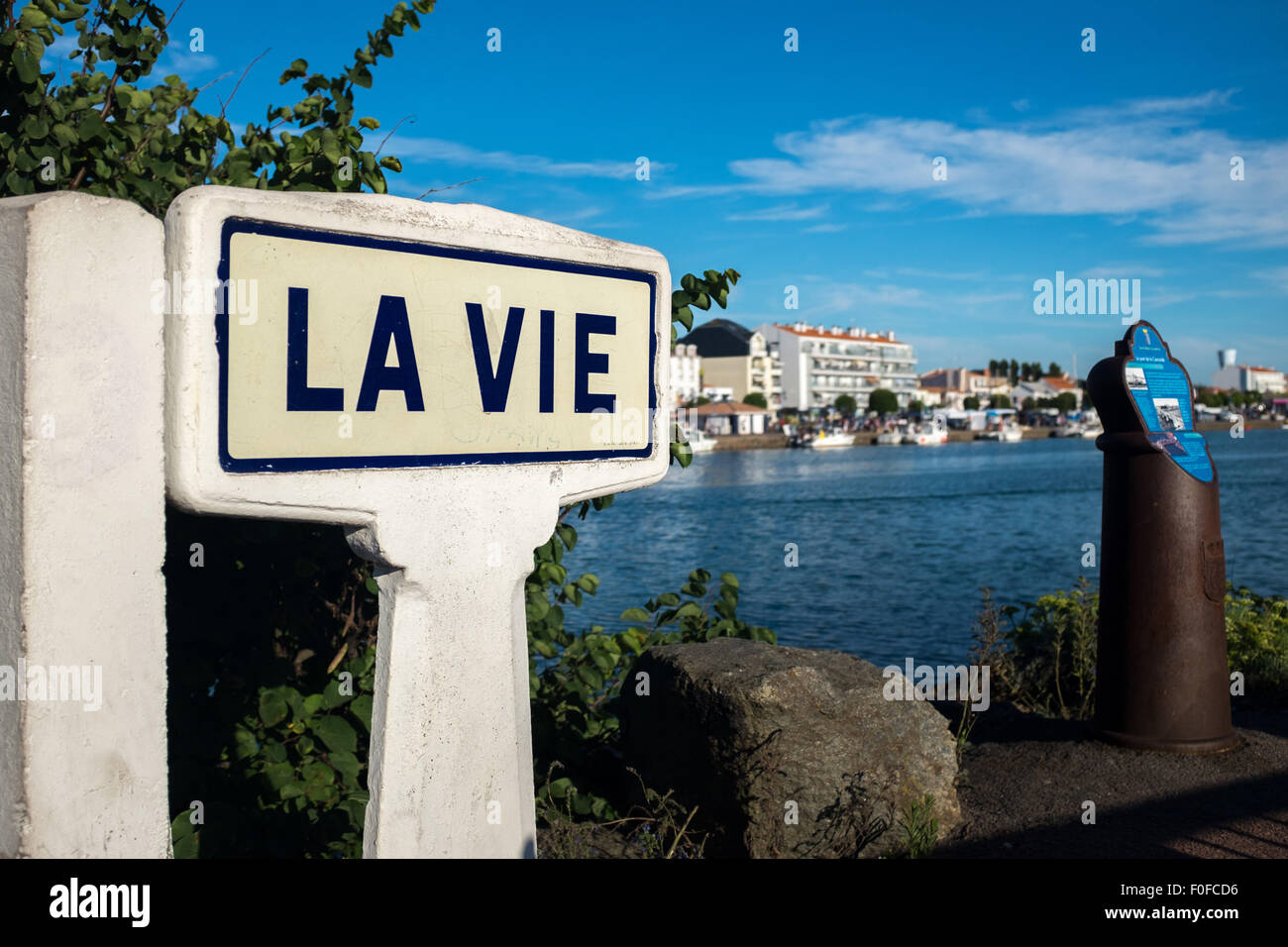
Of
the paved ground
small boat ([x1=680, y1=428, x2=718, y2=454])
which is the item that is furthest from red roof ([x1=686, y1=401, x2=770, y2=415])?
the paved ground

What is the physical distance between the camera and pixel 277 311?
1.95m

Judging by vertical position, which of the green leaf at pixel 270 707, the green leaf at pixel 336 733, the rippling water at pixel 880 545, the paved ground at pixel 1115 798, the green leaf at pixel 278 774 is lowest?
the rippling water at pixel 880 545

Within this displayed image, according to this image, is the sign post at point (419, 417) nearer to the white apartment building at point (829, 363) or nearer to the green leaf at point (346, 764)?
the green leaf at point (346, 764)

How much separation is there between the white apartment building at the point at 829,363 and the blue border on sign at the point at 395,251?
147m

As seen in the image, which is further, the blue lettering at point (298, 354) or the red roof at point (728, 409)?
the red roof at point (728, 409)

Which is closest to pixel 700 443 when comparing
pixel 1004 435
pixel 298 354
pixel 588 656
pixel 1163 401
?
pixel 1004 435

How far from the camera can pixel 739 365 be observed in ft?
473

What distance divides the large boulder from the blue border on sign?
2236 millimetres

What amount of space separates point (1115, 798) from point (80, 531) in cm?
487

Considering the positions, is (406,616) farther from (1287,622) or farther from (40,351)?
(1287,622)

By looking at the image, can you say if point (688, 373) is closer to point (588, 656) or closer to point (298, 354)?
point (588, 656)

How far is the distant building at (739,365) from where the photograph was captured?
14400 cm

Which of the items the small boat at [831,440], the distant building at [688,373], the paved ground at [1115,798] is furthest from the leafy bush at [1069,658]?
the distant building at [688,373]

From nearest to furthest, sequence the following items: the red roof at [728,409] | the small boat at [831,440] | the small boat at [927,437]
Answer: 1. the small boat at [831,440]
2. the small boat at [927,437]
3. the red roof at [728,409]
